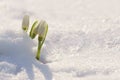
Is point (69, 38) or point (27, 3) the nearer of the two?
point (69, 38)

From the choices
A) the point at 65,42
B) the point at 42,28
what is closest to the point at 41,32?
the point at 42,28

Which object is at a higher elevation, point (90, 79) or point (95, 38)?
point (95, 38)

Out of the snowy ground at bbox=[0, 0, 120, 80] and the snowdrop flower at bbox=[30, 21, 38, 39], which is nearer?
the snowy ground at bbox=[0, 0, 120, 80]

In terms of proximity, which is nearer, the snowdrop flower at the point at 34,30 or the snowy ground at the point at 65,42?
the snowy ground at the point at 65,42

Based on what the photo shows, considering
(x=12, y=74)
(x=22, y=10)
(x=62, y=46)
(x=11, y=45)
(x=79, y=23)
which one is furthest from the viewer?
(x=22, y=10)

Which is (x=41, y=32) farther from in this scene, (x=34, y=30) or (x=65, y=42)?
(x=65, y=42)

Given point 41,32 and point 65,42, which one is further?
point 65,42

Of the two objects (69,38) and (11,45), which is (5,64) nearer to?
(11,45)

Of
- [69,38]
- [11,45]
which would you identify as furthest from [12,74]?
[69,38]
